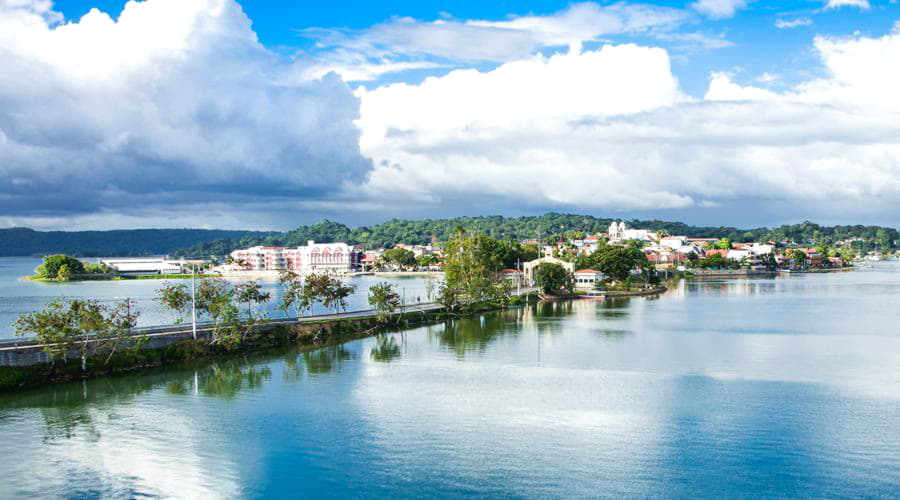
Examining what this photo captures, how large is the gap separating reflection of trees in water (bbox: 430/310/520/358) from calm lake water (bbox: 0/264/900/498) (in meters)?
1.57

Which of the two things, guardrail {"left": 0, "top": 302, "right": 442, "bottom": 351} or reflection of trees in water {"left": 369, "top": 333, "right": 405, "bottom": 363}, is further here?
reflection of trees in water {"left": 369, "top": 333, "right": 405, "bottom": 363}

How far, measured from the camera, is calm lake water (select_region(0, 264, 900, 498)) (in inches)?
621

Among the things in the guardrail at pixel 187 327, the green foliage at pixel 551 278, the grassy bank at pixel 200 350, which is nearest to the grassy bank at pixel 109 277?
the green foliage at pixel 551 278

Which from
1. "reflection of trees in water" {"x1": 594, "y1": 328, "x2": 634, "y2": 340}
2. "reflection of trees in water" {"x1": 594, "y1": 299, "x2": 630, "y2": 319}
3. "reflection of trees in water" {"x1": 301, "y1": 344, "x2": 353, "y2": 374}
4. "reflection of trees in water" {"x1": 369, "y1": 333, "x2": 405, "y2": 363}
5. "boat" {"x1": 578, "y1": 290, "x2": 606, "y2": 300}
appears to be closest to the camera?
"reflection of trees in water" {"x1": 301, "y1": 344, "x2": 353, "y2": 374}

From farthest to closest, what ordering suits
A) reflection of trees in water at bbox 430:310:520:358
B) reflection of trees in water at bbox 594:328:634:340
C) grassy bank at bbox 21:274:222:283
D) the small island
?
the small island < grassy bank at bbox 21:274:222:283 < reflection of trees in water at bbox 594:328:634:340 < reflection of trees in water at bbox 430:310:520:358

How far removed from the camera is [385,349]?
3512 cm

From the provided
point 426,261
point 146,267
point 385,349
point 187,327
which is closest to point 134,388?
point 187,327

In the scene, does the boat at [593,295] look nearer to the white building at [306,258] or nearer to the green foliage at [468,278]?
the green foliage at [468,278]

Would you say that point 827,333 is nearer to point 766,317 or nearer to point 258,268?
point 766,317

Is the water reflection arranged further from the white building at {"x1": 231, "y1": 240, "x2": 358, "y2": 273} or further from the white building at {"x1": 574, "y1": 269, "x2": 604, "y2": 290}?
the white building at {"x1": 231, "y1": 240, "x2": 358, "y2": 273}

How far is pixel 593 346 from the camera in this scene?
115ft

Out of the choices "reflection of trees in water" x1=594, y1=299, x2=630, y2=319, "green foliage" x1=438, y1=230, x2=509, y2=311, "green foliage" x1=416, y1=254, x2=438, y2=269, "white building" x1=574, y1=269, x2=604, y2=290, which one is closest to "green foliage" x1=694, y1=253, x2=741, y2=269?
"green foliage" x1=416, y1=254, x2=438, y2=269

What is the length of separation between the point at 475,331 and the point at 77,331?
71.6ft

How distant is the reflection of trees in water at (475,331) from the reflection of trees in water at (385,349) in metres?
2.39
